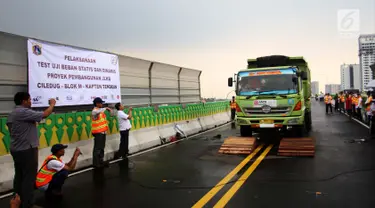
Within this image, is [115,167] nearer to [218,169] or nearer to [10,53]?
[218,169]

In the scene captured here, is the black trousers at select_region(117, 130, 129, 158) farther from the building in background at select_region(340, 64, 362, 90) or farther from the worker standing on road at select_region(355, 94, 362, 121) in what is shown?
the building in background at select_region(340, 64, 362, 90)

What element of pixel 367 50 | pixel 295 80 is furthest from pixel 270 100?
pixel 367 50

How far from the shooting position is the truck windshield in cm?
1098

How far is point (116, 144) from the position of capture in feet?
30.4

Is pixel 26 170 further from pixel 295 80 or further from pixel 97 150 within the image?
pixel 295 80

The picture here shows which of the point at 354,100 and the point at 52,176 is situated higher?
the point at 354,100

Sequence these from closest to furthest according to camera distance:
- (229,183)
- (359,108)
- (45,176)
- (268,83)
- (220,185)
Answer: (45,176) < (220,185) < (229,183) < (268,83) < (359,108)

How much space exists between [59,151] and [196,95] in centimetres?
1417

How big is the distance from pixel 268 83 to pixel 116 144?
5805mm

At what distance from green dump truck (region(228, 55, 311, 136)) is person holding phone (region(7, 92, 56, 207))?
25.5ft

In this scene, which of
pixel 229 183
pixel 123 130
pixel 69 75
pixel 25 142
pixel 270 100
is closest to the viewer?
pixel 25 142

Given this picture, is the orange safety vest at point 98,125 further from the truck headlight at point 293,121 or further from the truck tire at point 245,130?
the truck headlight at point 293,121

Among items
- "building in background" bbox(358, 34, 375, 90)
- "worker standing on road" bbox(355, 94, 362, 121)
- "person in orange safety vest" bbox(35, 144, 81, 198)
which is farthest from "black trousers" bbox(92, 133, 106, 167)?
"building in background" bbox(358, 34, 375, 90)

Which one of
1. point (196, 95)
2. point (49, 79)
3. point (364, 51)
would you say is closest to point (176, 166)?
point (49, 79)
